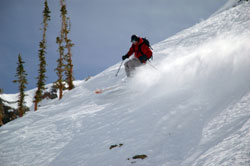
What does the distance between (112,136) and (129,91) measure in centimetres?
404

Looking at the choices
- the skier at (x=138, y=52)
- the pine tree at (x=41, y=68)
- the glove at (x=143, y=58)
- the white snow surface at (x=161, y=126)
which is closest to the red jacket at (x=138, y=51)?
the skier at (x=138, y=52)

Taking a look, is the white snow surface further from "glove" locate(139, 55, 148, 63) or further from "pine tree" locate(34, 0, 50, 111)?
"pine tree" locate(34, 0, 50, 111)

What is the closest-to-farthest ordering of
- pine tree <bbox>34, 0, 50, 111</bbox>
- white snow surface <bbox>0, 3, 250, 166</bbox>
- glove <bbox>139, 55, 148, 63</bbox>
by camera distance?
1. white snow surface <bbox>0, 3, 250, 166</bbox>
2. glove <bbox>139, 55, 148, 63</bbox>
3. pine tree <bbox>34, 0, 50, 111</bbox>

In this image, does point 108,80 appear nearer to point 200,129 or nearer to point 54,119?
point 54,119

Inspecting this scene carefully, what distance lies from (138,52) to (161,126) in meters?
5.99

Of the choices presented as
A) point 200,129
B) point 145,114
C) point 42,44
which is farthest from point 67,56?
point 200,129

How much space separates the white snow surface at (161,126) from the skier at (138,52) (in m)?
1.49

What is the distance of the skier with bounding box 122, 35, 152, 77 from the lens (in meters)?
10.2

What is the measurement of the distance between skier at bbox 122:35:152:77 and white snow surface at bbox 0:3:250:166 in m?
1.49

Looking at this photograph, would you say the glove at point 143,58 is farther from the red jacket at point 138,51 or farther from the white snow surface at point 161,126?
the white snow surface at point 161,126

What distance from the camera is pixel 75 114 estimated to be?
8.45 meters

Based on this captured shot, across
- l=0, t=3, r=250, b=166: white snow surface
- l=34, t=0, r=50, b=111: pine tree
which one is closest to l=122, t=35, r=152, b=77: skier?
l=0, t=3, r=250, b=166: white snow surface

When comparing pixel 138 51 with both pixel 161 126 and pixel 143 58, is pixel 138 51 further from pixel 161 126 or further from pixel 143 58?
pixel 161 126

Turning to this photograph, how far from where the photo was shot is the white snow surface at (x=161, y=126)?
3951 millimetres
